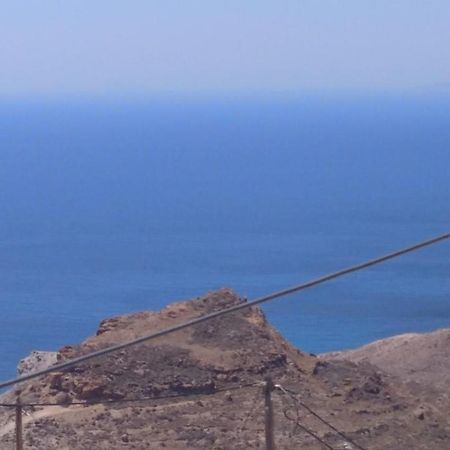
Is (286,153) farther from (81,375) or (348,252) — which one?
(81,375)

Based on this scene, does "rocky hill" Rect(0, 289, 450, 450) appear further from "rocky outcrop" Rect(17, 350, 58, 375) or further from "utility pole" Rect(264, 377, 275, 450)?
"utility pole" Rect(264, 377, 275, 450)

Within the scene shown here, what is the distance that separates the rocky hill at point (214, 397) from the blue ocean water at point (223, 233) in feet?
58.3

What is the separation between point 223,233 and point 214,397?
44.4 meters

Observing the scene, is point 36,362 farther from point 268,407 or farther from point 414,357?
point 268,407

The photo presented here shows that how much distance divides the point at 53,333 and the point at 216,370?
24.9m

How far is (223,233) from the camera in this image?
188ft

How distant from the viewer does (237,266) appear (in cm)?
4784

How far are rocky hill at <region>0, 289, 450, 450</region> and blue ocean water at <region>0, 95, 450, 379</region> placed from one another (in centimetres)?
1778

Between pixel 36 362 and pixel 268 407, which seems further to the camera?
pixel 36 362

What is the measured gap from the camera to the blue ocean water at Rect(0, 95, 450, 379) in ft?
131

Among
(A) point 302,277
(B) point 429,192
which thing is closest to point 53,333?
(A) point 302,277

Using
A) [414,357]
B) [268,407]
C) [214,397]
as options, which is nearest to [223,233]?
[414,357]

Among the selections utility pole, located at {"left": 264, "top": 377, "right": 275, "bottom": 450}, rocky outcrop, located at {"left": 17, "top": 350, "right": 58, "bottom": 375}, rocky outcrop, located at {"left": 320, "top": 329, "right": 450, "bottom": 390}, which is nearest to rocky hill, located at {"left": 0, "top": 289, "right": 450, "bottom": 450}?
rocky outcrop, located at {"left": 17, "top": 350, "right": 58, "bottom": 375}

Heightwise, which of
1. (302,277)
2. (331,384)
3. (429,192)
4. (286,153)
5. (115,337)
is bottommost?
(331,384)
